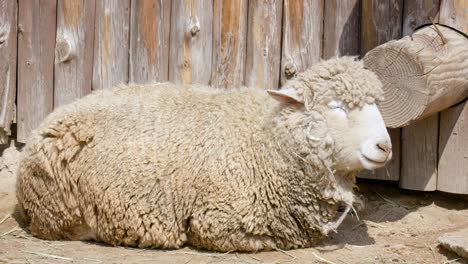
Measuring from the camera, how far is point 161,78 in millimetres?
6566

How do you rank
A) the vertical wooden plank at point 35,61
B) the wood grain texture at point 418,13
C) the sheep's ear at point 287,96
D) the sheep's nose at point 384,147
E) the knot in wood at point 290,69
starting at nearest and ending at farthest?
the sheep's nose at point 384,147
the sheep's ear at point 287,96
the wood grain texture at point 418,13
the knot in wood at point 290,69
the vertical wooden plank at point 35,61

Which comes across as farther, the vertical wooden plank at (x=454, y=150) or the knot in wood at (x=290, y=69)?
the knot in wood at (x=290, y=69)

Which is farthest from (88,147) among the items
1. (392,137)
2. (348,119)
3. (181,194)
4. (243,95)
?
(392,137)

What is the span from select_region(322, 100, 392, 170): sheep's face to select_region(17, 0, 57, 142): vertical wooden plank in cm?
293

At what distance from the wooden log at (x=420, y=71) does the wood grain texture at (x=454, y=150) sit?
29 centimetres

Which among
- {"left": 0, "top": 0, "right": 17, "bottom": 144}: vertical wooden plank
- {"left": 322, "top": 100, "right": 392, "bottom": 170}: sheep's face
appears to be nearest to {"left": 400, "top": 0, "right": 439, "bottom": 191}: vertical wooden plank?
{"left": 322, "top": 100, "right": 392, "bottom": 170}: sheep's face

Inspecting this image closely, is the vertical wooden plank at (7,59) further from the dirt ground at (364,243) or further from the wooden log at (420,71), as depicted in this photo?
the wooden log at (420,71)

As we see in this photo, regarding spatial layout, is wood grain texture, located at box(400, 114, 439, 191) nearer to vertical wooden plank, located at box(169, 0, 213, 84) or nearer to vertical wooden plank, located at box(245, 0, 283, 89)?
vertical wooden plank, located at box(245, 0, 283, 89)

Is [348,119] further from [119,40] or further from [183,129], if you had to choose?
[119,40]

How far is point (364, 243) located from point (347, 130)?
1.00 meters

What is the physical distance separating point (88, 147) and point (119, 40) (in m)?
1.38

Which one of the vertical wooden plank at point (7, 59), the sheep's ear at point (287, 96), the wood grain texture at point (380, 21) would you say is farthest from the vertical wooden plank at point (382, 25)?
the vertical wooden plank at point (7, 59)

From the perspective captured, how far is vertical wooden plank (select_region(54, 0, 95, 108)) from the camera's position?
6.73 metres

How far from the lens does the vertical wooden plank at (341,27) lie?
20.0 ft
